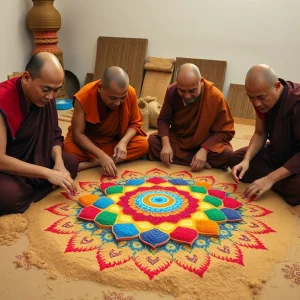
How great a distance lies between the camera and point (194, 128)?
308cm

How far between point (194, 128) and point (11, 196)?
1.63 m

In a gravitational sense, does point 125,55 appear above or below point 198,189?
above

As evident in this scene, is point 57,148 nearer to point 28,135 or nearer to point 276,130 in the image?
point 28,135

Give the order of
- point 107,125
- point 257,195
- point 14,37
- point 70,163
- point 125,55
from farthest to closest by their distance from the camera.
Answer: point 125,55 < point 14,37 < point 107,125 < point 70,163 < point 257,195

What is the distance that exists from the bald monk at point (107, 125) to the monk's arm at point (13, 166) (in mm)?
→ 673

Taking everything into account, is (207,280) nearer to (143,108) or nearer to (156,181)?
(156,181)

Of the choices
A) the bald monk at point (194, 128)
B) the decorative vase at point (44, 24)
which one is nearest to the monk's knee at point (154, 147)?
the bald monk at point (194, 128)

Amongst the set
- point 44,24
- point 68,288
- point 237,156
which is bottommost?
point 68,288

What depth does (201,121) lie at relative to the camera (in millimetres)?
2979

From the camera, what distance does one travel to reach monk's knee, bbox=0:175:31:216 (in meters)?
2.11

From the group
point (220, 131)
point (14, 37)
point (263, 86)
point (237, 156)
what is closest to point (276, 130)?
point (263, 86)

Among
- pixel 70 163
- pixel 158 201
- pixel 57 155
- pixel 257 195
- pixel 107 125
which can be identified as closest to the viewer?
pixel 158 201

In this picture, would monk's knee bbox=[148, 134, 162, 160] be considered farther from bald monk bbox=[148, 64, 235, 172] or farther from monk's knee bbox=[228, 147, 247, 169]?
monk's knee bbox=[228, 147, 247, 169]

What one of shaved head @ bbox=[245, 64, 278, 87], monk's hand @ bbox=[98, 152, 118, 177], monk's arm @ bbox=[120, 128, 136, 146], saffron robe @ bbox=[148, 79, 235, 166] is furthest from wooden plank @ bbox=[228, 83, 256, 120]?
monk's hand @ bbox=[98, 152, 118, 177]
